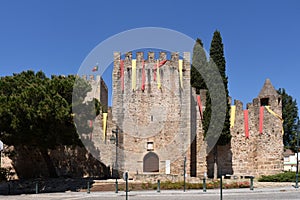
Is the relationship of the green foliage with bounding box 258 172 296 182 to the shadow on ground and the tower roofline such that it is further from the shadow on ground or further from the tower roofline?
the shadow on ground

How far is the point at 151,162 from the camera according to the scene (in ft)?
91.8

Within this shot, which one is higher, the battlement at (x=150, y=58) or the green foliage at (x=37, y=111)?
the battlement at (x=150, y=58)

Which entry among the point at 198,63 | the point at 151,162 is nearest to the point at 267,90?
the point at 198,63

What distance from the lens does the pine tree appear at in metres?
26.2

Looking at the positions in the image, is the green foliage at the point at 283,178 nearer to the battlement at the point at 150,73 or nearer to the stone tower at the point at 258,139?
the stone tower at the point at 258,139

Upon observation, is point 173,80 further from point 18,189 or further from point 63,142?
point 18,189

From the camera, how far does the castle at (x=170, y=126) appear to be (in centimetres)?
2747

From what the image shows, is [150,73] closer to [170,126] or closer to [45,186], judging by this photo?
[170,126]

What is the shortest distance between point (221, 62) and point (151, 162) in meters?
9.19

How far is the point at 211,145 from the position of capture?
26.9 metres

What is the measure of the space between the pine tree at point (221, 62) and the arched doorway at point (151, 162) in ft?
16.1

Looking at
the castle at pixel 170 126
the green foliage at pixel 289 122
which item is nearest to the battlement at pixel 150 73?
the castle at pixel 170 126

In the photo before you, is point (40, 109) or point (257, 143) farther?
point (257, 143)

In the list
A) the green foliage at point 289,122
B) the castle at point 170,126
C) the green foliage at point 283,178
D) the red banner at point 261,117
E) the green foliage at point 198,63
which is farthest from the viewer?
the green foliage at point 289,122
